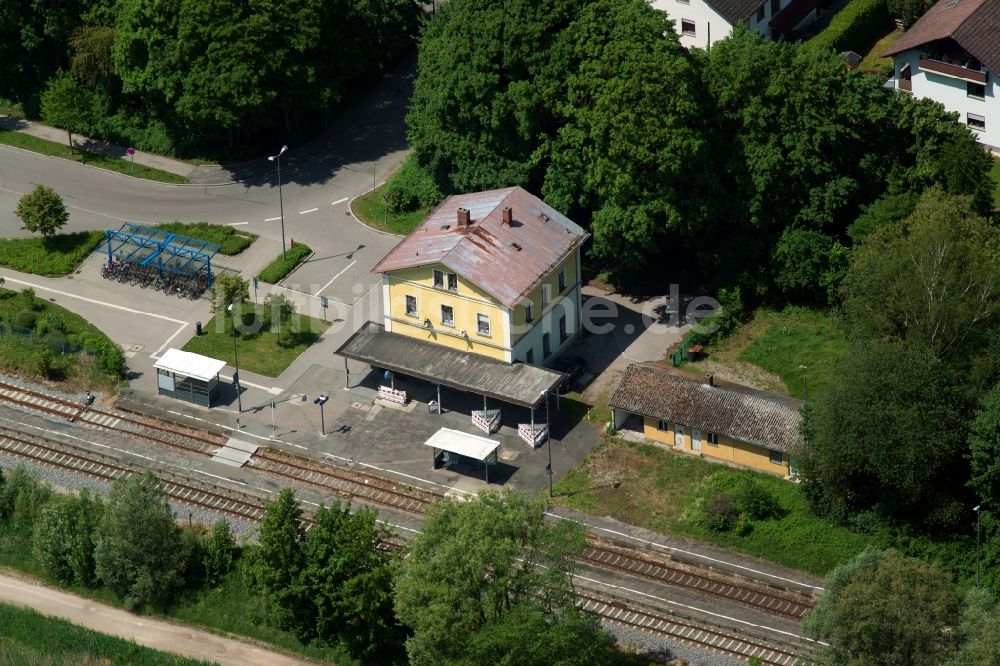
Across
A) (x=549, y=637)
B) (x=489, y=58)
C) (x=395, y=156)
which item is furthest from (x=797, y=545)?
(x=395, y=156)

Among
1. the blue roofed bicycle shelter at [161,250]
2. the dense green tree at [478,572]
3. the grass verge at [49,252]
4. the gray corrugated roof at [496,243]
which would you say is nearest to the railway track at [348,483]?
the gray corrugated roof at [496,243]

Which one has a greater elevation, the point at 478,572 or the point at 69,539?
the point at 478,572

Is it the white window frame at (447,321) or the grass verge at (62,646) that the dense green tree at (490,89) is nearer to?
the white window frame at (447,321)

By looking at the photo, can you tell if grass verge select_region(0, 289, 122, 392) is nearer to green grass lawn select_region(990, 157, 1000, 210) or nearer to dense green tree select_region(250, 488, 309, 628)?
dense green tree select_region(250, 488, 309, 628)

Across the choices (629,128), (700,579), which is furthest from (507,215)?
(700,579)

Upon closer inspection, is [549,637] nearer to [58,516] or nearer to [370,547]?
[370,547]

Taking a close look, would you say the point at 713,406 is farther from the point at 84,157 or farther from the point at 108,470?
the point at 84,157
